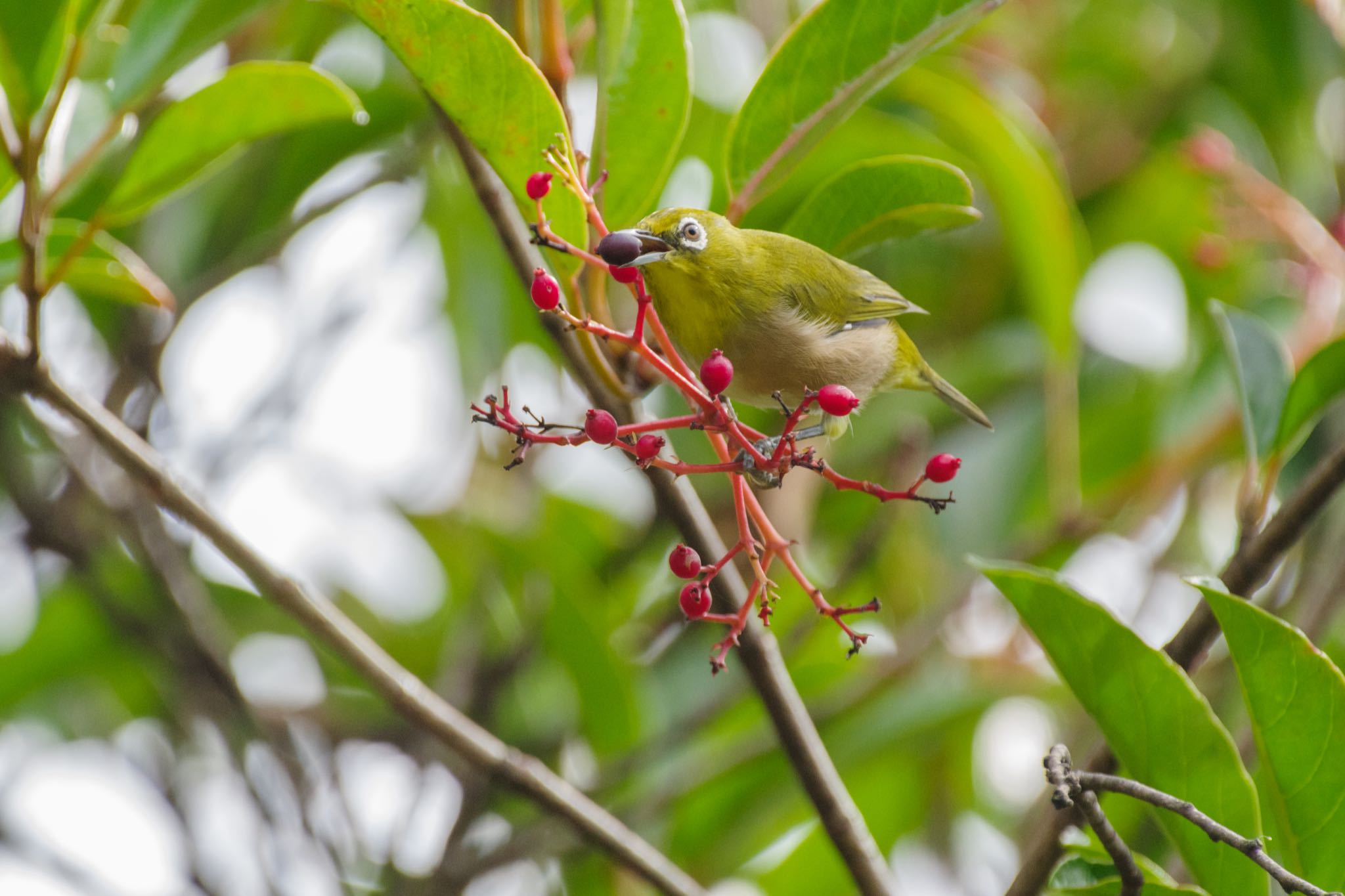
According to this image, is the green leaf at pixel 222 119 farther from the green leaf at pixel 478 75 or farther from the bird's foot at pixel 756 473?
the bird's foot at pixel 756 473

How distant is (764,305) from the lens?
7.95ft

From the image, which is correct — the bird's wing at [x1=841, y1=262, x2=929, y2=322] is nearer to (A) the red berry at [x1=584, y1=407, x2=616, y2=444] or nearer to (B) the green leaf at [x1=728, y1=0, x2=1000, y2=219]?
(B) the green leaf at [x1=728, y1=0, x2=1000, y2=219]

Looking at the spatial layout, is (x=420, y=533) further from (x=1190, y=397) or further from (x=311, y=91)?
(x=1190, y=397)

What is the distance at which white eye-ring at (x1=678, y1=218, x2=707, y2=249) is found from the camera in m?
2.26

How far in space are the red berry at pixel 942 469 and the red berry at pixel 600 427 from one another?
1.62ft

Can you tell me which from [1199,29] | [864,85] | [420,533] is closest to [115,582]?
[420,533]

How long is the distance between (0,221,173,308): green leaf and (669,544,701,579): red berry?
1.16 m

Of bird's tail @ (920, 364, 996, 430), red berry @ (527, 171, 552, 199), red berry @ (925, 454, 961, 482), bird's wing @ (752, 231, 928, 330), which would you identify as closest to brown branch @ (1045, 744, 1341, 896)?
red berry @ (925, 454, 961, 482)

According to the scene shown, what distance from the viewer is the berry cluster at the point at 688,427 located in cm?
161

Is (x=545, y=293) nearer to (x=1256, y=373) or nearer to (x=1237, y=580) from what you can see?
(x=1237, y=580)

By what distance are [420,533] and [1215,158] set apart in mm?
2468

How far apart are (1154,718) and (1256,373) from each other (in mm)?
864

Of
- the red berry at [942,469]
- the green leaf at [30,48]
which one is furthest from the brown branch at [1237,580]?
the green leaf at [30,48]

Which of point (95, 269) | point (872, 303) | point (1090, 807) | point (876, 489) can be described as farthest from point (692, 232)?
point (1090, 807)
